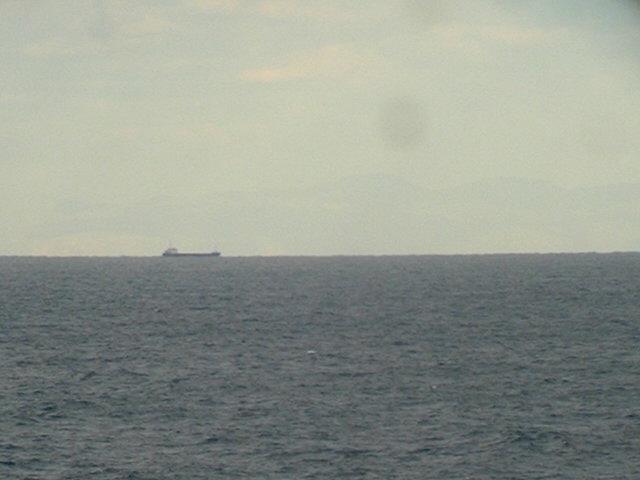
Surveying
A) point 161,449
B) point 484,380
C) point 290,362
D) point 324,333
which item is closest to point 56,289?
point 324,333

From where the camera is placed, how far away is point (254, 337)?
108m

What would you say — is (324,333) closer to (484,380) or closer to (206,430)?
(484,380)

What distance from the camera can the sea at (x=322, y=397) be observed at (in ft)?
172

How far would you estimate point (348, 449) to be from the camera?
54.9 metres

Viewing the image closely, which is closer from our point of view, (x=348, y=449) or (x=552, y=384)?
(x=348, y=449)

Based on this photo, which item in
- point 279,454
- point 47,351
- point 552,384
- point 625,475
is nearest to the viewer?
point 625,475

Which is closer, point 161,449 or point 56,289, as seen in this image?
point 161,449

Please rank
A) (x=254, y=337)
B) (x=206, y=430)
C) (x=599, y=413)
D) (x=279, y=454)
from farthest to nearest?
(x=254, y=337) < (x=599, y=413) < (x=206, y=430) < (x=279, y=454)

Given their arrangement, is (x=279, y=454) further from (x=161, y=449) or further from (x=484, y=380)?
(x=484, y=380)

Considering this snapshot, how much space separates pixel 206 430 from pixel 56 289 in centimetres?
14313

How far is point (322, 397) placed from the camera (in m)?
69.7

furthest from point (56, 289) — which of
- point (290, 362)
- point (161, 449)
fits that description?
point (161, 449)

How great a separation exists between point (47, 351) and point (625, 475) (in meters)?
60.0

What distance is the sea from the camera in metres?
52.4
